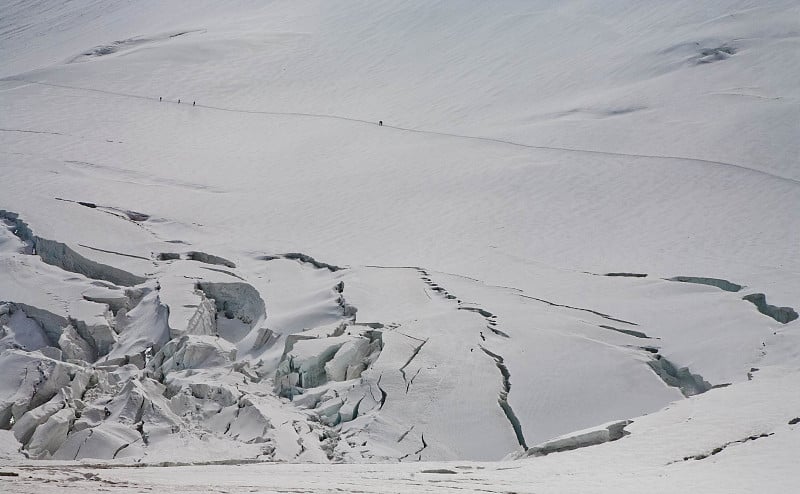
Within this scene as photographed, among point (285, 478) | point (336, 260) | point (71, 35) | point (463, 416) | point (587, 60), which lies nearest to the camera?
point (285, 478)

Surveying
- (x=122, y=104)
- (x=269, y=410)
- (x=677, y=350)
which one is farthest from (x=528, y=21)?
(x=269, y=410)

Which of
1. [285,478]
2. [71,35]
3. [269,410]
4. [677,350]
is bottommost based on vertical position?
[677,350]

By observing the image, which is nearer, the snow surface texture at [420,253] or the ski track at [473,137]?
the snow surface texture at [420,253]

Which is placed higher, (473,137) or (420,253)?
(473,137)

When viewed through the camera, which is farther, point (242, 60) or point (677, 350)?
point (242, 60)

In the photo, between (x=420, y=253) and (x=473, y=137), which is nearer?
(x=420, y=253)

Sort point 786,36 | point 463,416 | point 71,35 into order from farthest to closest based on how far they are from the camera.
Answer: point 71,35, point 786,36, point 463,416

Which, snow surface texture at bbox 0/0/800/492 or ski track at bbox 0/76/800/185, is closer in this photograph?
snow surface texture at bbox 0/0/800/492

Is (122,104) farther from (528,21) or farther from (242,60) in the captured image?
(528,21)
